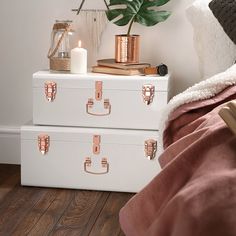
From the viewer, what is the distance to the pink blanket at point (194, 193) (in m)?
0.80

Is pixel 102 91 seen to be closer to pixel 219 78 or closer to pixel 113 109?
pixel 113 109

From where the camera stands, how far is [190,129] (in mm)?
1384

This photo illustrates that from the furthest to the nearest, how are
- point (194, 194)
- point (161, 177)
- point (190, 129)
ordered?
1. point (190, 129)
2. point (161, 177)
3. point (194, 194)

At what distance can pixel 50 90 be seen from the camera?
2.48 metres

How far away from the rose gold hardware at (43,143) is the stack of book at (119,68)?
0.40 meters

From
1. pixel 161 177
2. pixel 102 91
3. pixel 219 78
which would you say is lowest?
pixel 102 91

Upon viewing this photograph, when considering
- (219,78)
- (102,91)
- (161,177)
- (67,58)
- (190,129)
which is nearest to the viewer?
(161,177)

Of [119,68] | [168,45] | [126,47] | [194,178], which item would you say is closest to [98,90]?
[119,68]

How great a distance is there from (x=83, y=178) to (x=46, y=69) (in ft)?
2.02

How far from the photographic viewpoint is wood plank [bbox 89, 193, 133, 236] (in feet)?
6.82

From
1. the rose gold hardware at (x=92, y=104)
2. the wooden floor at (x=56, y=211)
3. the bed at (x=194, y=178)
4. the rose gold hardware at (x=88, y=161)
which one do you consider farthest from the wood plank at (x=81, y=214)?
the bed at (x=194, y=178)

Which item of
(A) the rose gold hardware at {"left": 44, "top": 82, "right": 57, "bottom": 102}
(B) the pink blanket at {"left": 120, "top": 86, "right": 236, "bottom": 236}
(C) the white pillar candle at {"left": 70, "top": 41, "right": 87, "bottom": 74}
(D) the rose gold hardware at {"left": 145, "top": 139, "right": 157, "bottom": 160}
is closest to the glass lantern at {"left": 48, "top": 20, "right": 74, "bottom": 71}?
(C) the white pillar candle at {"left": 70, "top": 41, "right": 87, "bottom": 74}

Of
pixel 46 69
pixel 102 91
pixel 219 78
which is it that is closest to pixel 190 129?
pixel 219 78

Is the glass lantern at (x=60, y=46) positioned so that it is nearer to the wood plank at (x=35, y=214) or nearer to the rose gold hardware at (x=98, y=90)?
the rose gold hardware at (x=98, y=90)
